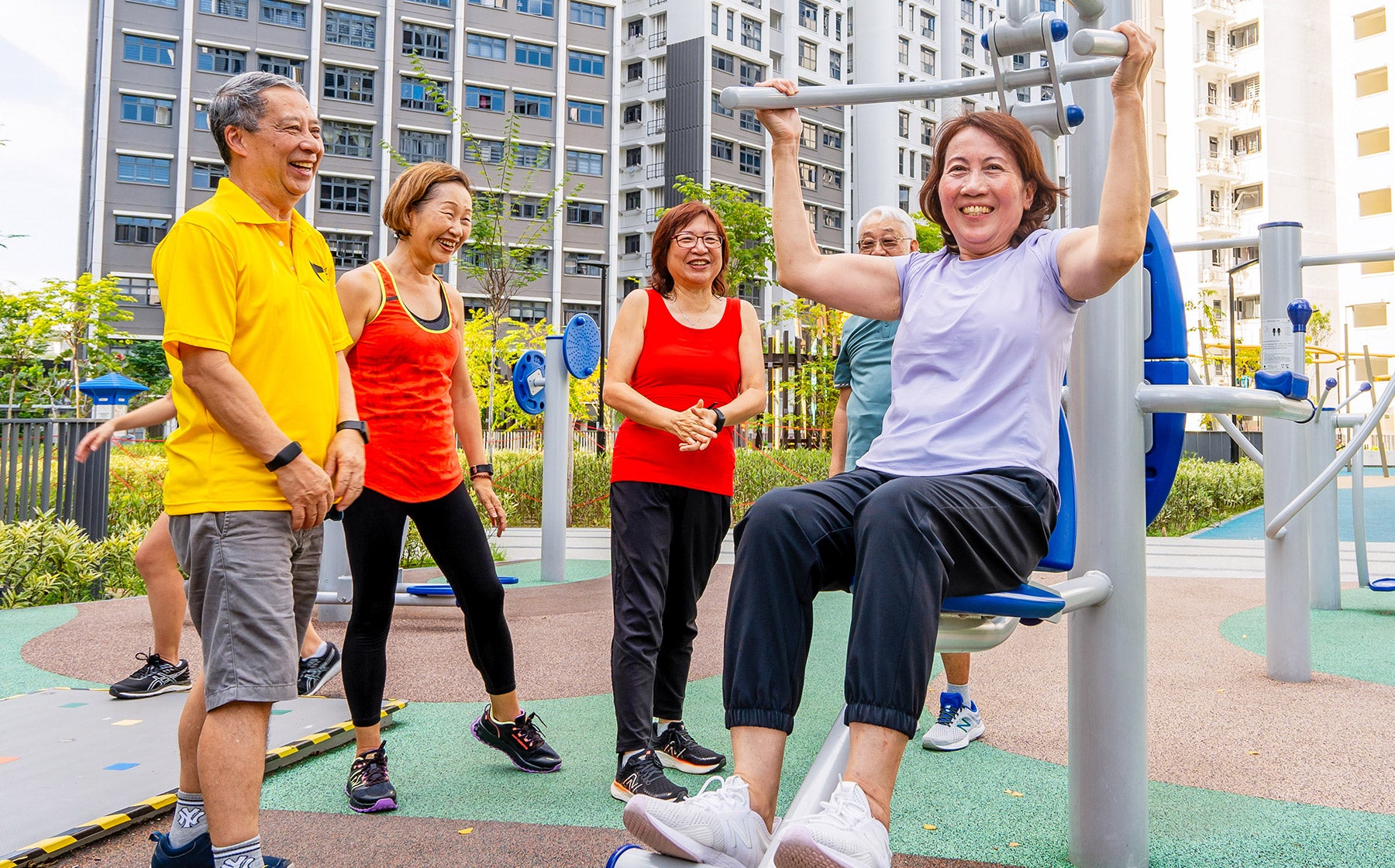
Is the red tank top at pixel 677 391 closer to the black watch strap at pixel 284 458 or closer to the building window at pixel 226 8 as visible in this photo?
the black watch strap at pixel 284 458

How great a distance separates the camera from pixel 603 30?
45.8 meters

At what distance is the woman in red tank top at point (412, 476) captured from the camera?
2730mm

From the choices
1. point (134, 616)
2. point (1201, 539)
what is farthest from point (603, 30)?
point (134, 616)

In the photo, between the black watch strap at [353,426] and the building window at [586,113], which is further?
the building window at [586,113]

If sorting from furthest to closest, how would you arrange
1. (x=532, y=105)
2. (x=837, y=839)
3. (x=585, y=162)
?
(x=585, y=162), (x=532, y=105), (x=837, y=839)

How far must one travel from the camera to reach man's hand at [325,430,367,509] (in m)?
2.17

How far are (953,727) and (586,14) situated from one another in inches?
1843

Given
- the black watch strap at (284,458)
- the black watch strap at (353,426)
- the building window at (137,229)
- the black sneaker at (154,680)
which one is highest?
the building window at (137,229)

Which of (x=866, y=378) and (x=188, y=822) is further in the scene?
(x=866, y=378)

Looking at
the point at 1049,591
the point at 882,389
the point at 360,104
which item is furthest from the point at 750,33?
the point at 1049,591

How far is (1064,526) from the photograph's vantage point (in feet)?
7.04

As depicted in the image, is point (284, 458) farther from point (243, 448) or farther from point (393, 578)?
point (393, 578)

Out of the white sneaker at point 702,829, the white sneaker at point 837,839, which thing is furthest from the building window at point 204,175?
the white sneaker at point 837,839

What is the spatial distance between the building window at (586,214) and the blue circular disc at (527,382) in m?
37.2
